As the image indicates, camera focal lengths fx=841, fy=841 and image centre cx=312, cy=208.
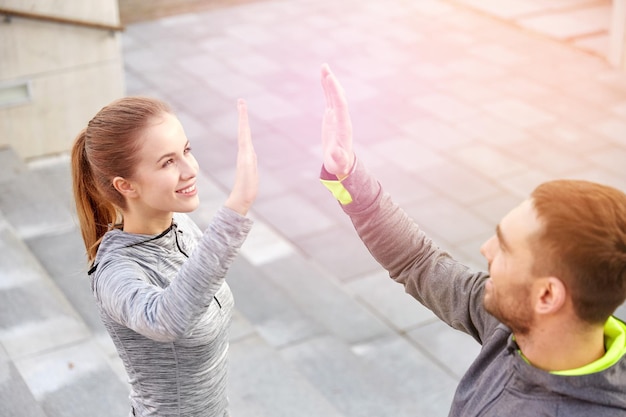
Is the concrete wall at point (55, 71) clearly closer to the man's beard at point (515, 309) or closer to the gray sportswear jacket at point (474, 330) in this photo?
the gray sportswear jacket at point (474, 330)

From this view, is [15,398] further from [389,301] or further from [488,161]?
[488,161]

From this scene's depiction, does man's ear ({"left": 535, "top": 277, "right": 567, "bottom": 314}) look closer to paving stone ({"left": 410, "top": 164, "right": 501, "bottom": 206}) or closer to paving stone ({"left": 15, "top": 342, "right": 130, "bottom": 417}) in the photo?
paving stone ({"left": 15, "top": 342, "right": 130, "bottom": 417})

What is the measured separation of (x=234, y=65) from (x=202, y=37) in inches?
41.2

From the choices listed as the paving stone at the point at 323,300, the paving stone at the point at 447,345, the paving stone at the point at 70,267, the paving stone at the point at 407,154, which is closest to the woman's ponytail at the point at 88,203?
the paving stone at the point at 70,267

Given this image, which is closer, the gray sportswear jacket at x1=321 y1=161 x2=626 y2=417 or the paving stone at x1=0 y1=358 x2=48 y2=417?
the gray sportswear jacket at x1=321 y1=161 x2=626 y2=417

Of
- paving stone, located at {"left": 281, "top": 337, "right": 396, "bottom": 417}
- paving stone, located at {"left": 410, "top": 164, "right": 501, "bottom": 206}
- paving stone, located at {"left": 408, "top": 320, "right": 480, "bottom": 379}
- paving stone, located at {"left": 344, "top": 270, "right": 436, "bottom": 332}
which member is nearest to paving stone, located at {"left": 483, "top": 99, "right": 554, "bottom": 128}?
paving stone, located at {"left": 410, "top": 164, "right": 501, "bottom": 206}

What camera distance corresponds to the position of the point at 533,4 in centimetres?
1025

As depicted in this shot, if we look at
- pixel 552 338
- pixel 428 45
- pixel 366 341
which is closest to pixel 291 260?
pixel 366 341

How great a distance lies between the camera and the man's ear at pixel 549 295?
5.83 feet

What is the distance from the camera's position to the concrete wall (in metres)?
5.83

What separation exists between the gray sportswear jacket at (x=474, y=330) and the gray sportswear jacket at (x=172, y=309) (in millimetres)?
456

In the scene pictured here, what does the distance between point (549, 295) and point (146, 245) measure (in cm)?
106

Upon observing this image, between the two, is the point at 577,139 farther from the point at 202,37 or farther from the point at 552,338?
the point at 552,338

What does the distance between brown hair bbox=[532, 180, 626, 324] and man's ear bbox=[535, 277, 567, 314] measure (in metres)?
0.02
